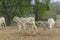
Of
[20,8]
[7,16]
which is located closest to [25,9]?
[20,8]

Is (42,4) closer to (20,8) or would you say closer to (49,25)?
(20,8)

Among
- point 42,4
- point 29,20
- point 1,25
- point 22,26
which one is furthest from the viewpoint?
point 42,4

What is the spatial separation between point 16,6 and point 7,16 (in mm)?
1867

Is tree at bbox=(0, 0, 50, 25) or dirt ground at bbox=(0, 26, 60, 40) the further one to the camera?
tree at bbox=(0, 0, 50, 25)

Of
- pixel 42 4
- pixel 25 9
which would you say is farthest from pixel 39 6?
pixel 25 9

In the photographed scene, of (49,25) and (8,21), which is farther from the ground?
(49,25)

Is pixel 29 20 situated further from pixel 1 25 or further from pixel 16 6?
pixel 16 6

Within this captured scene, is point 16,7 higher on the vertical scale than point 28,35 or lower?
higher

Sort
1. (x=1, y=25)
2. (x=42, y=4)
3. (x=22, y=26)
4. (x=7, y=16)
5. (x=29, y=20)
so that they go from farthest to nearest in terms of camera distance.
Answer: (x=7, y=16)
(x=42, y=4)
(x=1, y=25)
(x=22, y=26)
(x=29, y=20)

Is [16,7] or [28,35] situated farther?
[16,7]

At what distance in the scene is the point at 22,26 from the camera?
51.8 ft

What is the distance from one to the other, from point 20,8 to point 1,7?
2.41 m

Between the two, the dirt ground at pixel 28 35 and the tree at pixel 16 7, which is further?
the tree at pixel 16 7

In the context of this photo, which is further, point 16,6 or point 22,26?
point 16,6
